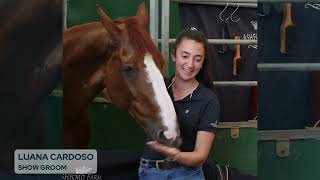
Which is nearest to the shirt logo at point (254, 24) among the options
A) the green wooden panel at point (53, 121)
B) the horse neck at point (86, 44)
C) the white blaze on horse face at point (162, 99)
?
the white blaze on horse face at point (162, 99)

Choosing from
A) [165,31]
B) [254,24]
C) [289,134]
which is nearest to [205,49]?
[165,31]

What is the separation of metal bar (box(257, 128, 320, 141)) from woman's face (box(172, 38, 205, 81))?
483 millimetres

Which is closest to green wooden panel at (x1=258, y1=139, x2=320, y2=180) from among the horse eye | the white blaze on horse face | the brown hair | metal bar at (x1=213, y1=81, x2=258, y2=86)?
metal bar at (x1=213, y1=81, x2=258, y2=86)

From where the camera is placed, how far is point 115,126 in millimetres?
1928

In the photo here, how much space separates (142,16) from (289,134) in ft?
2.61

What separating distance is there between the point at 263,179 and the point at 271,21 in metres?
0.67

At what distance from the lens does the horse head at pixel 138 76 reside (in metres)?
1.80

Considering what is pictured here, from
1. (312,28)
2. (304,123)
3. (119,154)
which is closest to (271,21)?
(312,28)

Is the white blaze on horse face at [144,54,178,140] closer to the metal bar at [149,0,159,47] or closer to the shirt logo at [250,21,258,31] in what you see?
the metal bar at [149,0,159,47]

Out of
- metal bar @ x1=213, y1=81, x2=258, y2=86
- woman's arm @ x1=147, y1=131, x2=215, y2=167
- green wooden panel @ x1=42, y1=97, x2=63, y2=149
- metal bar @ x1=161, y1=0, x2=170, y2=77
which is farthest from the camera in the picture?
metal bar @ x1=213, y1=81, x2=258, y2=86

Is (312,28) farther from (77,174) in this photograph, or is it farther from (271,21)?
(77,174)

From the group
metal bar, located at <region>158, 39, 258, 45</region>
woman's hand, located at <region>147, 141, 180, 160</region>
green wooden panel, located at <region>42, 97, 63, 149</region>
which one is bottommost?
woman's hand, located at <region>147, 141, 180, 160</region>

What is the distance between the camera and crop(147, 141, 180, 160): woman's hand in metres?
1.71

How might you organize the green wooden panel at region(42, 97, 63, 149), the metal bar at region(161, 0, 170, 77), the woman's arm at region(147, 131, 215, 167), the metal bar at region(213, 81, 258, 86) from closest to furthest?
the woman's arm at region(147, 131, 215, 167)
the green wooden panel at region(42, 97, 63, 149)
the metal bar at region(161, 0, 170, 77)
the metal bar at region(213, 81, 258, 86)
